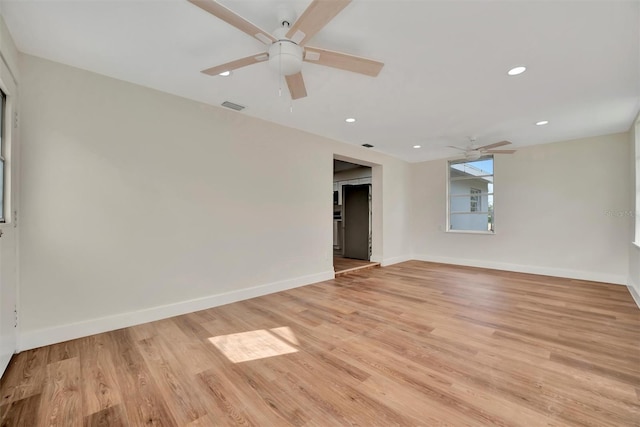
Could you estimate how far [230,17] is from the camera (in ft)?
5.18

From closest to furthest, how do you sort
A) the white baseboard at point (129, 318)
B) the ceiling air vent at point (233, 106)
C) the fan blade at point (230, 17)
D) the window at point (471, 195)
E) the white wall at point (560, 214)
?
the fan blade at point (230, 17) < the white baseboard at point (129, 318) < the ceiling air vent at point (233, 106) < the white wall at point (560, 214) < the window at point (471, 195)

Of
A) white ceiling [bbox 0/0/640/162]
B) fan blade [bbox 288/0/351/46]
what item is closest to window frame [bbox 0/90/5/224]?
white ceiling [bbox 0/0/640/162]

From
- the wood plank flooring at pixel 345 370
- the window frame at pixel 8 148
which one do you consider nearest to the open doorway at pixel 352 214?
the wood plank flooring at pixel 345 370

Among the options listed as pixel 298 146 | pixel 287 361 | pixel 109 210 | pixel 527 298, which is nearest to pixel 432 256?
pixel 527 298

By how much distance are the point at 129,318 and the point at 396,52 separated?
12.3 ft

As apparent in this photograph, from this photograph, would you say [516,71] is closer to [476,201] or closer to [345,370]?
[345,370]

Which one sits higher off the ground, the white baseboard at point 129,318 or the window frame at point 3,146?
the window frame at point 3,146

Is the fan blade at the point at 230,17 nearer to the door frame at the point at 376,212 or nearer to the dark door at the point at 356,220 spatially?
the door frame at the point at 376,212

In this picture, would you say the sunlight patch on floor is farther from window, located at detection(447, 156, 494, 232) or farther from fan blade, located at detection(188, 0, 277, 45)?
window, located at detection(447, 156, 494, 232)

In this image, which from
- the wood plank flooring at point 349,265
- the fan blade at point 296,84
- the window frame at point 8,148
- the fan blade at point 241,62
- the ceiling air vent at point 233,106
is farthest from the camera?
the wood plank flooring at point 349,265

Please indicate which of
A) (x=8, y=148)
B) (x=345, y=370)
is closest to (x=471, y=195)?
(x=345, y=370)

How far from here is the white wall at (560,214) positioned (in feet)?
15.4

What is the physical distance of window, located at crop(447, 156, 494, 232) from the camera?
618cm

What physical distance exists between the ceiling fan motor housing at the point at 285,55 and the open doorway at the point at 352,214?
4.44 metres
